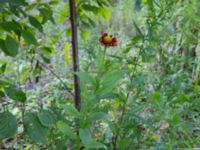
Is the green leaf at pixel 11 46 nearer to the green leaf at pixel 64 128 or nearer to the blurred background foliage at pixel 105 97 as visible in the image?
the blurred background foliage at pixel 105 97

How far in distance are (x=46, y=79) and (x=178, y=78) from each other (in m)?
1.85

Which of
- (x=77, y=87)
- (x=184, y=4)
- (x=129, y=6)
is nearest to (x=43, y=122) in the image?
(x=77, y=87)

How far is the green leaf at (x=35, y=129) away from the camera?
29.5 inches

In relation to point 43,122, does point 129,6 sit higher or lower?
higher

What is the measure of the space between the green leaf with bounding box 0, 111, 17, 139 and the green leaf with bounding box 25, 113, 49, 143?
0.12 feet

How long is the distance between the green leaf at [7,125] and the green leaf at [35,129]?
0.04 metres

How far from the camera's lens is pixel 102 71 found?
2.37 feet

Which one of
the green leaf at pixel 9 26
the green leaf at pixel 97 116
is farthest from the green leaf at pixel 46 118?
the green leaf at pixel 9 26

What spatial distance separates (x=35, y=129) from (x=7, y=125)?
0.20 feet

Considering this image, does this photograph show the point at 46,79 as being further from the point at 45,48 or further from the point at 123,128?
the point at 123,128

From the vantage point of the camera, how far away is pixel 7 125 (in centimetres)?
73

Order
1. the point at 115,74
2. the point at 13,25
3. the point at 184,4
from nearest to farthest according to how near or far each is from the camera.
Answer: the point at 115,74, the point at 13,25, the point at 184,4

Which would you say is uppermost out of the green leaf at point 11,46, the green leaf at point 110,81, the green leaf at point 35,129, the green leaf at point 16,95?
the green leaf at point 11,46

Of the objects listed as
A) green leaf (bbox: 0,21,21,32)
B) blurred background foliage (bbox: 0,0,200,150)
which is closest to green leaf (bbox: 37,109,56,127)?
blurred background foliage (bbox: 0,0,200,150)
